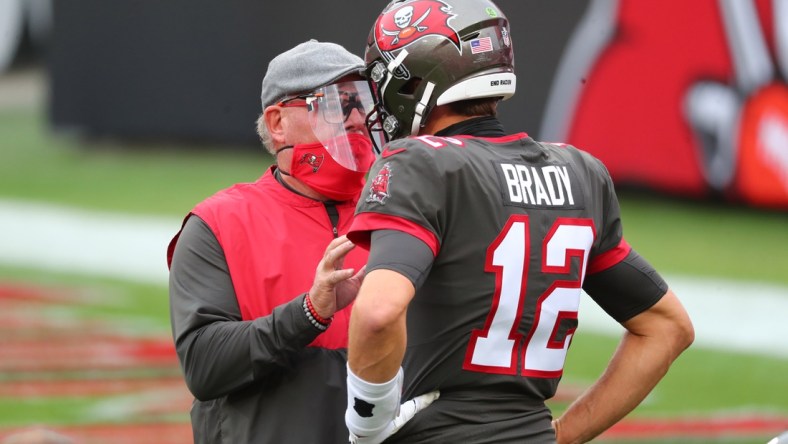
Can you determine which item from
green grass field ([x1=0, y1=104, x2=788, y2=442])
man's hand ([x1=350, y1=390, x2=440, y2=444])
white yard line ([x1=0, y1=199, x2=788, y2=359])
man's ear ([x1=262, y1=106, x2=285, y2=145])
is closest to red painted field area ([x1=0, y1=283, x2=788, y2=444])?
green grass field ([x1=0, y1=104, x2=788, y2=442])

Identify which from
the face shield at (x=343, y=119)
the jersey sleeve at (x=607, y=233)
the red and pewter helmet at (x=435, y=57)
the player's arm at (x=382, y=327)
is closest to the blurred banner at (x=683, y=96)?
the face shield at (x=343, y=119)

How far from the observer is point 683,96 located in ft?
45.3

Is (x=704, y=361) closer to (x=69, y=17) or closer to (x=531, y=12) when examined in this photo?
(x=531, y=12)

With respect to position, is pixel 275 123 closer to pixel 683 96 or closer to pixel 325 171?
pixel 325 171

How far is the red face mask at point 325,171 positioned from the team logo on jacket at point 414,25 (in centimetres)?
50

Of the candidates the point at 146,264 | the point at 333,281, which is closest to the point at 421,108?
the point at 333,281

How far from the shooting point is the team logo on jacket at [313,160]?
376 centimetres

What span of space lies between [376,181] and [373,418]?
1.82 ft

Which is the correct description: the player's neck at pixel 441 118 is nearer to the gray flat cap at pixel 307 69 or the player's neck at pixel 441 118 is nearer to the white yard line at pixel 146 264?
the gray flat cap at pixel 307 69

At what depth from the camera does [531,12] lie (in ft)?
49.3

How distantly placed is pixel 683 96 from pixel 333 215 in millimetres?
10656

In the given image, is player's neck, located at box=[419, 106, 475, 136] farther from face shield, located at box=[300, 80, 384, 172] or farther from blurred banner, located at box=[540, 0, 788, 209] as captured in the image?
blurred banner, located at box=[540, 0, 788, 209]

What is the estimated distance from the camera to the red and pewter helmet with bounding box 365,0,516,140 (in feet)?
10.7

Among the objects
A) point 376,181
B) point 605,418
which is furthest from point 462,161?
point 605,418
